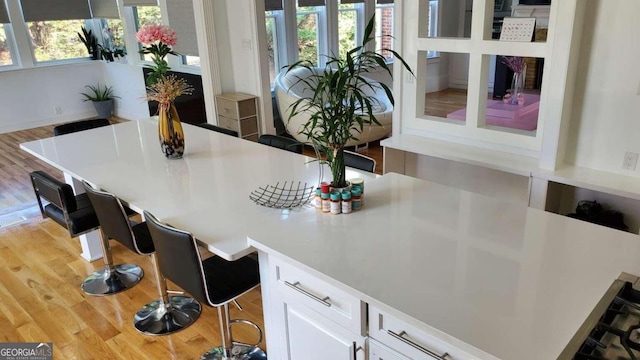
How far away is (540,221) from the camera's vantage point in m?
1.85

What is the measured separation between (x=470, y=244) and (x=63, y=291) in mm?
2644

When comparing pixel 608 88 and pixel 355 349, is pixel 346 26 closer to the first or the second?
pixel 608 88

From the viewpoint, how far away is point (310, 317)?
1723 mm

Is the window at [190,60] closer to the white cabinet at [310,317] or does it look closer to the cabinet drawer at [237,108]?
the cabinet drawer at [237,108]

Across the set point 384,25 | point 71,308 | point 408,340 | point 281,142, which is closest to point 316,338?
point 408,340

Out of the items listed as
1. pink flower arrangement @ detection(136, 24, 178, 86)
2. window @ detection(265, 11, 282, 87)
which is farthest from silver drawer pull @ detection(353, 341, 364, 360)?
window @ detection(265, 11, 282, 87)

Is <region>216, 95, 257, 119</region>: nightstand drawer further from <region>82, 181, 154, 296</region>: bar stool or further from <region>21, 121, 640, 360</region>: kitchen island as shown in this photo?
<region>21, 121, 640, 360</region>: kitchen island

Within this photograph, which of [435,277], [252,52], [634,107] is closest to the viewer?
[435,277]

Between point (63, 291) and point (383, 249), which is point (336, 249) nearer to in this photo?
point (383, 249)

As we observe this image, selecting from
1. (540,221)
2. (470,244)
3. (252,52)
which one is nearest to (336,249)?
(470,244)

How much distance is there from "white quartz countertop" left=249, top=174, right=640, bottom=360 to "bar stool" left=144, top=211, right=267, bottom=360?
28cm

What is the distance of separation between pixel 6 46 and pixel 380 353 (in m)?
7.45

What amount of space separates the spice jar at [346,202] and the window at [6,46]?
22.5ft

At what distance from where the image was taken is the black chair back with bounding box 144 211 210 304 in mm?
1887
